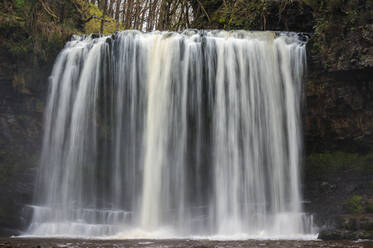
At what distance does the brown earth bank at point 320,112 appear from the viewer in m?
10.2

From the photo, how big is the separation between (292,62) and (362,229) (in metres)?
4.57

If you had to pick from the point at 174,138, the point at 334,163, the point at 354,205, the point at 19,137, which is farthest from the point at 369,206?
the point at 19,137

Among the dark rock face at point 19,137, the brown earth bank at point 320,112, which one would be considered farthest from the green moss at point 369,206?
the dark rock face at point 19,137

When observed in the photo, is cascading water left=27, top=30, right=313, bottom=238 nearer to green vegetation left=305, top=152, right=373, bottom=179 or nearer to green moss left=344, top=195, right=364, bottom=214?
green vegetation left=305, top=152, right=373, bottom=179

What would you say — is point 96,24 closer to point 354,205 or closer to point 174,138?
point 174,138

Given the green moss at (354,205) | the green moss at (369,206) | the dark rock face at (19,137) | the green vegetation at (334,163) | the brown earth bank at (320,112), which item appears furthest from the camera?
the dark rock face at (19,137)

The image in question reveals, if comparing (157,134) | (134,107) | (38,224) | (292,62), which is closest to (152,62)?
(134,107)

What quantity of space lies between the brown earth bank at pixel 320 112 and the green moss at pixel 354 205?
0.07ft

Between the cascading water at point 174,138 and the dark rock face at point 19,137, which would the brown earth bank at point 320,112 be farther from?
the cascading water at point 174,138

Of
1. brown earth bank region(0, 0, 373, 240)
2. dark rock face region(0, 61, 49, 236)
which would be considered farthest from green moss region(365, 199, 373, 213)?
dark rock face region(0, 61, 49, 236)

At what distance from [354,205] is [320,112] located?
2.59 m

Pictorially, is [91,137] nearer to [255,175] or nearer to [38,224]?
[38,224]

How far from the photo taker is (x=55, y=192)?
11352 mm

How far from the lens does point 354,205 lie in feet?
32.8
